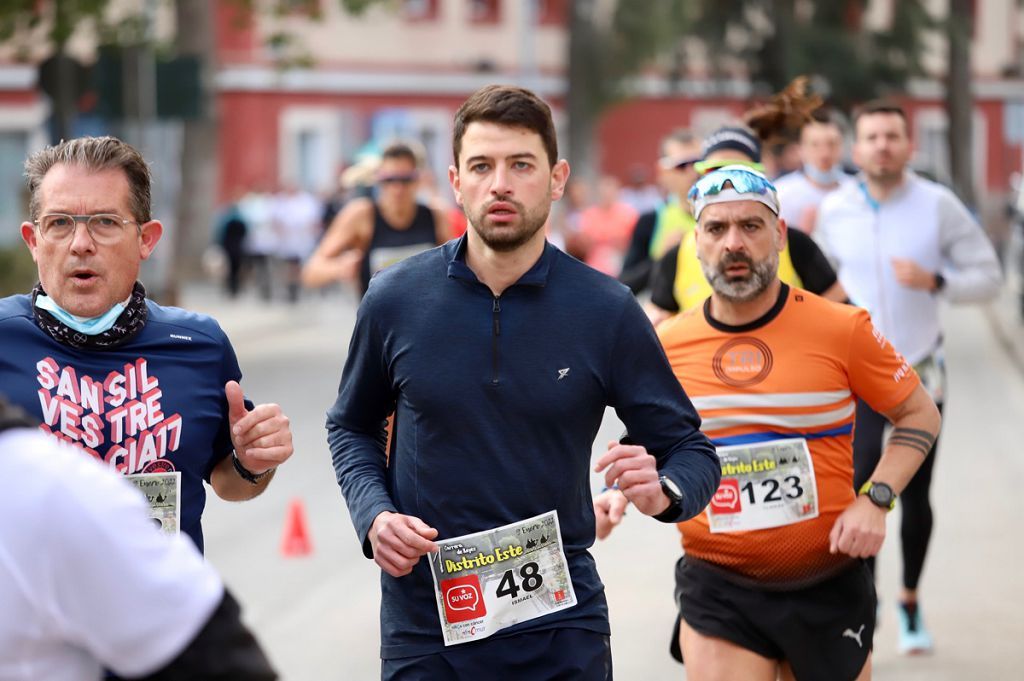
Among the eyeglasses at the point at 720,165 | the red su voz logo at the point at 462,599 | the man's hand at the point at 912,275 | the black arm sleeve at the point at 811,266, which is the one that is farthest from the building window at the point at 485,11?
the red su voz logo at the point at 462,599

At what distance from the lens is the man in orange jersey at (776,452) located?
4676mm

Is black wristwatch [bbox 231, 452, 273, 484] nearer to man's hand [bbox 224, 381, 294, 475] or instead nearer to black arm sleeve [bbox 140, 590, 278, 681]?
man's hand [bbox 224, 381, 294, 475]

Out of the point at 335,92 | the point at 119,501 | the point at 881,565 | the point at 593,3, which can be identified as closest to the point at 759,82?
the point at 593,3

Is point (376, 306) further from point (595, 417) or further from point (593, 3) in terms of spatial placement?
point (593, 3)

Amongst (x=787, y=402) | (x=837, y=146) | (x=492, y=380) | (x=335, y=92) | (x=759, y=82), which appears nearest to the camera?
(x=492, y=380)

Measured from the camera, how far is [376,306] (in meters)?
3.87

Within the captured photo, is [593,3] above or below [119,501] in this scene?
above

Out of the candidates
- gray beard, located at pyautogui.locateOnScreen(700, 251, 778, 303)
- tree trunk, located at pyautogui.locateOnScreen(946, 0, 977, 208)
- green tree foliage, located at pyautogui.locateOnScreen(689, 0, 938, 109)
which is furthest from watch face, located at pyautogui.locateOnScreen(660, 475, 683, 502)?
tree trunk, located at pyautogui.locateOnScreen(946, 0, 977, 208)

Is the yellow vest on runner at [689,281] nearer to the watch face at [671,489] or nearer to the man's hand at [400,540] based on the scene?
the watch face at [671,489]

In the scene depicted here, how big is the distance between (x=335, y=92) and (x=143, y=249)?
43.3 meters

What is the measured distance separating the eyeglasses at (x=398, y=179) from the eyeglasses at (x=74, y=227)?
574cm

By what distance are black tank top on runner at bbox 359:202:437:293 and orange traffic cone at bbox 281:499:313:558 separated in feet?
4.21

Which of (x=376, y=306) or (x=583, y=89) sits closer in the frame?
(x=376, y=306)

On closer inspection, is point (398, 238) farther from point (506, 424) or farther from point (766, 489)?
point (506, 424)
